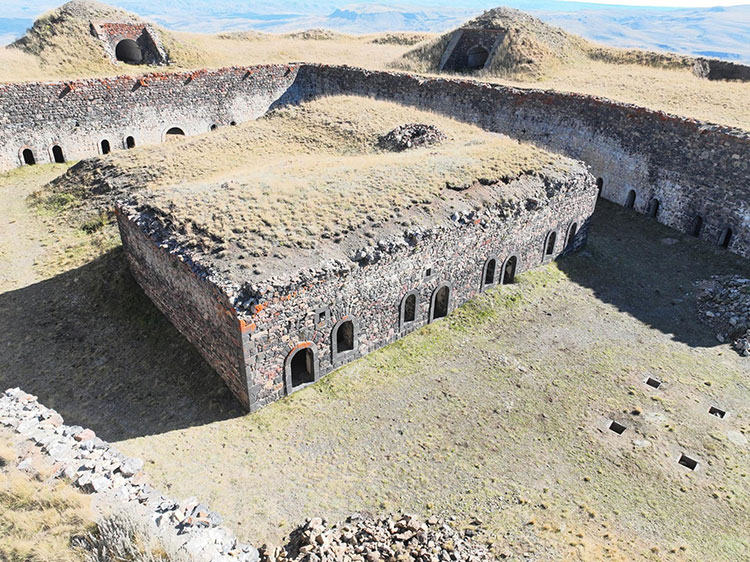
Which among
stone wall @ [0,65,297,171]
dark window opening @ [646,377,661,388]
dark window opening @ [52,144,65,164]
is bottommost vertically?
dark window opening @ [646,377,661,388]

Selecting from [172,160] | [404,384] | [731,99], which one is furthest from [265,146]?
[731,99]

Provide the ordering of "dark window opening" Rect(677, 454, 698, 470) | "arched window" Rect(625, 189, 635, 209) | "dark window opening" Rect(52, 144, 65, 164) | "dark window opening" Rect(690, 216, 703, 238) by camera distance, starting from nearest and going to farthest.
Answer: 1. "dark window opening" Rect(677, 454, 698, 470)
2. "dark window opening" Rect(690, 216, 703, 238)
3. "arched window" Rect(625, 189, 635, 209)
4. "dark window opening" Rect(52, 144, 65, 164)

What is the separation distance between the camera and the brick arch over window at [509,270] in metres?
16.7

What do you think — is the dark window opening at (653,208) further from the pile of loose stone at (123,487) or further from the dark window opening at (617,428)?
the pile of loose stone at (123,487)

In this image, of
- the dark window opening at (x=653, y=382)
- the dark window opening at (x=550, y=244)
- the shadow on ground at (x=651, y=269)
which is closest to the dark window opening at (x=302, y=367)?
the dark window opening at (x=653, y=382)

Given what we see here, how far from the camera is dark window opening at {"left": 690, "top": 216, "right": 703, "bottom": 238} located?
65.7ft

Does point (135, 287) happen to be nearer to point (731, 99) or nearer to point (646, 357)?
point (646, 357)

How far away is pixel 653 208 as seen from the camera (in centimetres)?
2158

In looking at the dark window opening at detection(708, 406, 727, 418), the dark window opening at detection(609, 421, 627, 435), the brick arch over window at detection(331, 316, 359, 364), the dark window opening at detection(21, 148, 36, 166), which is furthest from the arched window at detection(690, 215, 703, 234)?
the dark window opening at detection(21, 148, 36, 166)

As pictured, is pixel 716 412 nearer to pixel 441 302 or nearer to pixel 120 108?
pixel 441 302

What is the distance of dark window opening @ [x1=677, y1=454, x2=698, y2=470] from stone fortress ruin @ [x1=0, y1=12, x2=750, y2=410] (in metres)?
6.63

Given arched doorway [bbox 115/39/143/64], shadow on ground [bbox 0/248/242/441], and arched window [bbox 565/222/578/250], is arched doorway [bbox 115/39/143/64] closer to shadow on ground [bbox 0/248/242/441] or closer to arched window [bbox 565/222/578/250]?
shadow on ground [bbox 0/248/242/441]

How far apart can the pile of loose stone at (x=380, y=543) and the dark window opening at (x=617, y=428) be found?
454cm

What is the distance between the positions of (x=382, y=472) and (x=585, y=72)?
27.8m
